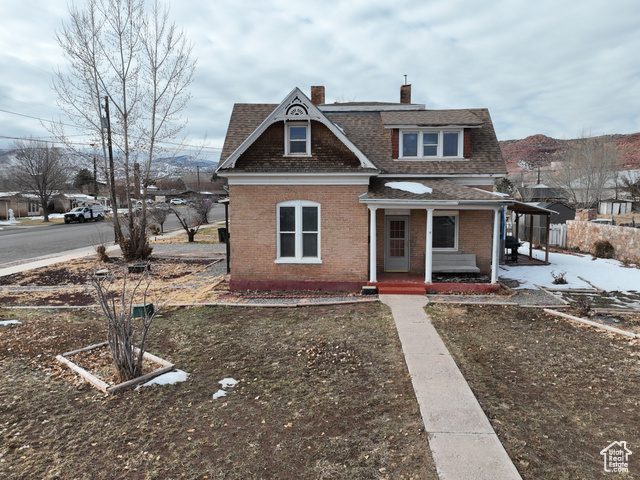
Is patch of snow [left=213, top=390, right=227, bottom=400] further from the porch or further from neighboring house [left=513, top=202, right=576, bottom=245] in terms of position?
neighboring house [left=513, top=202, right=576, bottom=245]

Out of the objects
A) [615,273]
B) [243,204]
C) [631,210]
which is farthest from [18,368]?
[631,210]

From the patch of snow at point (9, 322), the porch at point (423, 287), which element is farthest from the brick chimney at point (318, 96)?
the patch of snow at point (9, 322)

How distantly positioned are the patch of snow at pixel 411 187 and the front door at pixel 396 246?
1361 millimetres

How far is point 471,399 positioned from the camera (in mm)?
5680

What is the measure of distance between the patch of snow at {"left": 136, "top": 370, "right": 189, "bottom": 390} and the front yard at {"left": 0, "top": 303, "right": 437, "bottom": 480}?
157mm

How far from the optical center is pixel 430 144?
1428 centimetres

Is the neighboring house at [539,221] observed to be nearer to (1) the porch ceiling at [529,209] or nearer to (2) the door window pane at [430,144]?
(1) the porch ceiling at [529,209]

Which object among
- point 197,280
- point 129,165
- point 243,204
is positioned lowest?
point 197,280

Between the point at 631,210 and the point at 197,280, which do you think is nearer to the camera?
the point at 197,280

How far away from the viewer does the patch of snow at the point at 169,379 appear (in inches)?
251

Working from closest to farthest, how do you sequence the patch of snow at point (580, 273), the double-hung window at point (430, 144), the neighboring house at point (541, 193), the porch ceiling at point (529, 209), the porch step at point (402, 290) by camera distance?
the porch step at point (402, 290), the patch of snow at point (580, 273), the double-hung window at point (430, 144), the porch ceiling at point (529, 209), the neighboring house at point (541, 193)

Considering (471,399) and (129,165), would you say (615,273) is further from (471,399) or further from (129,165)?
(129,165)

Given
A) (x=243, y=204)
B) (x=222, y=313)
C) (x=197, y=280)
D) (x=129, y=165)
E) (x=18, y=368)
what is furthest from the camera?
(x=129, y=165)

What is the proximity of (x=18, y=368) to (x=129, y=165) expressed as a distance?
593 inches
